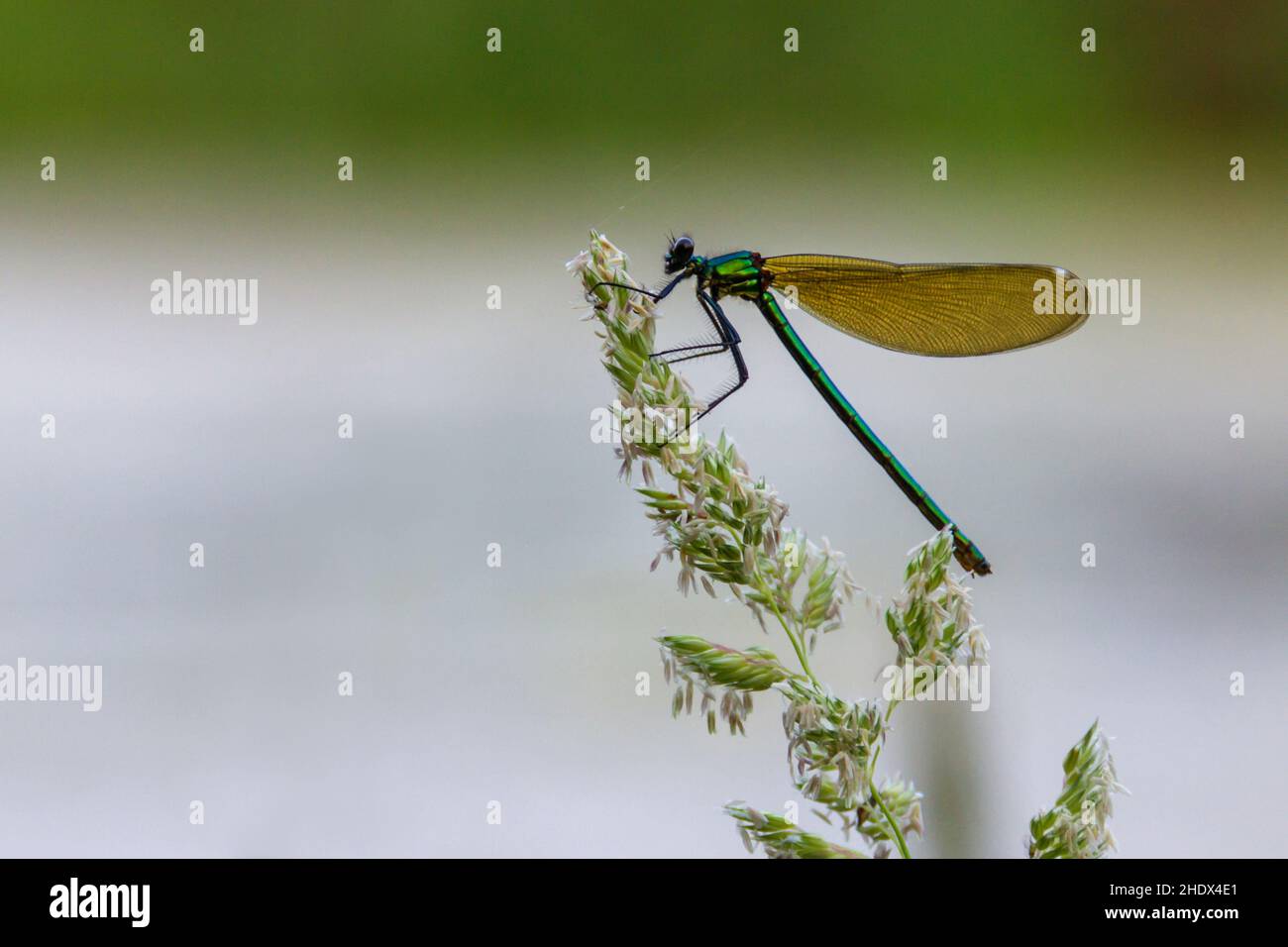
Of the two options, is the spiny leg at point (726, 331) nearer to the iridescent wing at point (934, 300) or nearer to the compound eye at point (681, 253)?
the compound eye at point (681, 253)

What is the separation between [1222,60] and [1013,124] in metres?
1.03

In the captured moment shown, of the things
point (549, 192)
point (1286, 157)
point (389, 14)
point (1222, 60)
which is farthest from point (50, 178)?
point (1286, 157)

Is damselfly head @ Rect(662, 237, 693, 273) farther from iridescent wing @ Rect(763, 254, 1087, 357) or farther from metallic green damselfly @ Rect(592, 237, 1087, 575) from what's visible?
iridescent wing @ Rect(763, 254, 1087, 357)

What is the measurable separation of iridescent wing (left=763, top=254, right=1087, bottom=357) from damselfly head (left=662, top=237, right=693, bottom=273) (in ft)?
0.82

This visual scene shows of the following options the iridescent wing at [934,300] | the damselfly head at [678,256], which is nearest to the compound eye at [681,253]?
the damselfly head at [678,256]

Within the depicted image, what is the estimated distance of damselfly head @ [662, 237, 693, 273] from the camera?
1.35 meters

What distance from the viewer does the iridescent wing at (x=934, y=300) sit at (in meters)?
1.59

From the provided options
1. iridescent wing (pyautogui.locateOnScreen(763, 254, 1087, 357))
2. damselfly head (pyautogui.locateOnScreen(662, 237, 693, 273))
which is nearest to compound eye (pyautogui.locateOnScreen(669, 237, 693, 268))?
damselfly head (pyautogui.locateOnScreen(662, 237, 693, 273))

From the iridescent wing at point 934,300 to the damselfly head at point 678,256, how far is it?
0.25 m

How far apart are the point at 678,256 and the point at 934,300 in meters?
0.61

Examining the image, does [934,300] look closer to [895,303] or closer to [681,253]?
[895,303]

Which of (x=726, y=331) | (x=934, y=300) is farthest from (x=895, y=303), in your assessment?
(x=726, y=331)

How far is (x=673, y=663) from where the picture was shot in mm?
623

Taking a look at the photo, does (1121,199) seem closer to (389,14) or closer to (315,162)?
(389,14)
